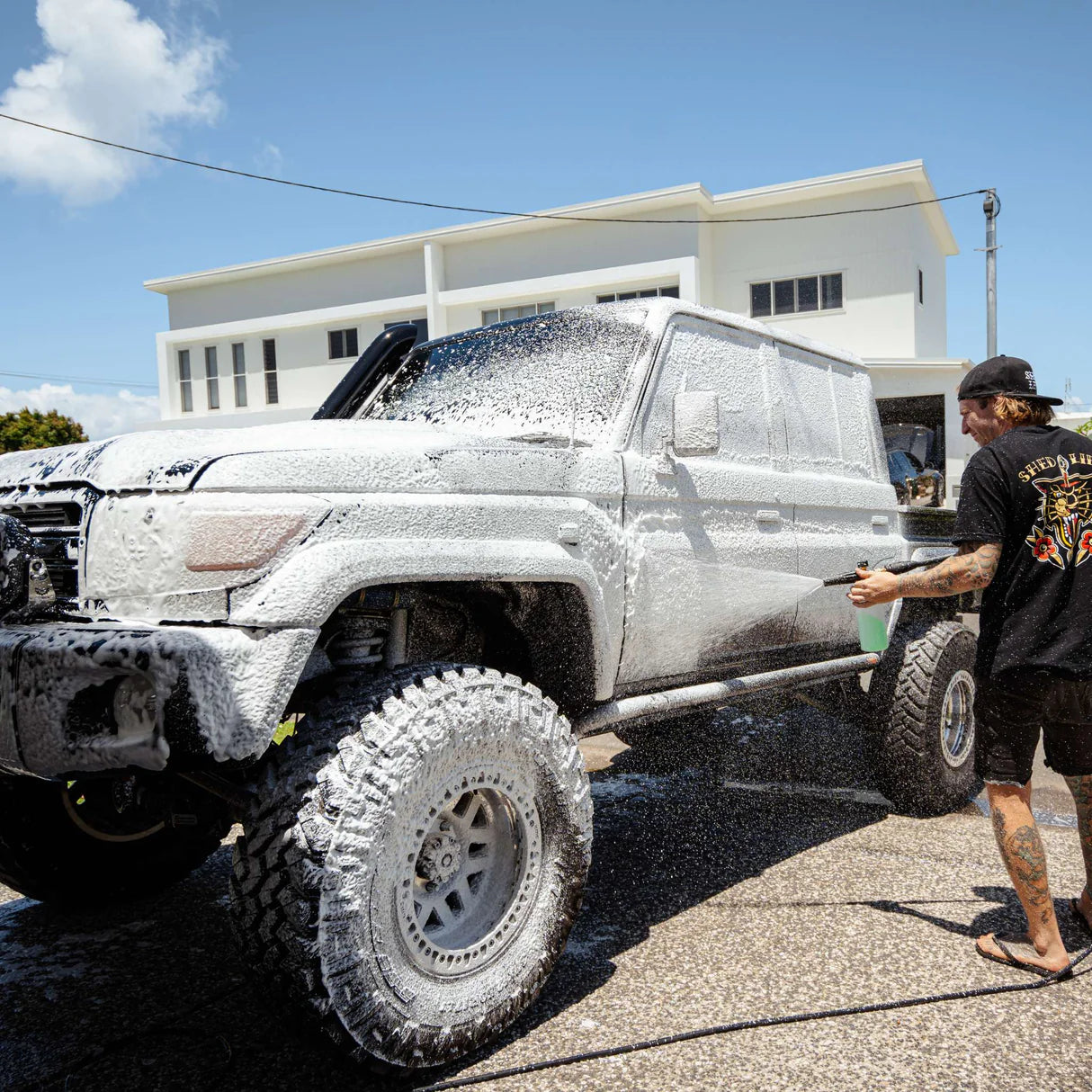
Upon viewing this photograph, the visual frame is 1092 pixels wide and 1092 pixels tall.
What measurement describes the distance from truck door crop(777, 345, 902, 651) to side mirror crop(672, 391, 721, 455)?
1.07m

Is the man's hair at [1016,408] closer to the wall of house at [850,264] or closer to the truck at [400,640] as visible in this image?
the truck at [400,640]

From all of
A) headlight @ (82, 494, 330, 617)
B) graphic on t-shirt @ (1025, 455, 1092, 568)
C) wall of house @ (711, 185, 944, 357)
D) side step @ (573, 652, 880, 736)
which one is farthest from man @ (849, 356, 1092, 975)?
wall of house @ (711, 185, 944, 357)

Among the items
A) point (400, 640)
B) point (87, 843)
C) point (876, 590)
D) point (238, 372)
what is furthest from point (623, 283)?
point (400, 640)

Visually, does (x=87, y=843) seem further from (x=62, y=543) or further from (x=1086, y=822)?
(x=1086, y=822)

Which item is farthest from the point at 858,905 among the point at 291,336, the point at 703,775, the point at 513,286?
the point at 291,336

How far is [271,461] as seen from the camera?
254cm

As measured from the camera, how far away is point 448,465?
2877mm

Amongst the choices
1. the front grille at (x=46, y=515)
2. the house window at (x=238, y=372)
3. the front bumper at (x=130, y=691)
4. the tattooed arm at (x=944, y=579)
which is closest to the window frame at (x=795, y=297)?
the house window at (x=238, y=372)

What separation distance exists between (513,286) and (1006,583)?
76.1 ft

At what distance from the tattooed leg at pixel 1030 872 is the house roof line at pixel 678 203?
21.1m

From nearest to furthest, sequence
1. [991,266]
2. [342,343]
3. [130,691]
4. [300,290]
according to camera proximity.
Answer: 1. [130,691]
2. [991,266]
3. [342,343]
4. [300,290]

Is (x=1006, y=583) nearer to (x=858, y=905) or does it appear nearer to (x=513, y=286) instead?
(x=858, y=905)

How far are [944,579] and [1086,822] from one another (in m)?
1.08

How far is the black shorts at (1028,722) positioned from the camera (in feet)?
10.9
